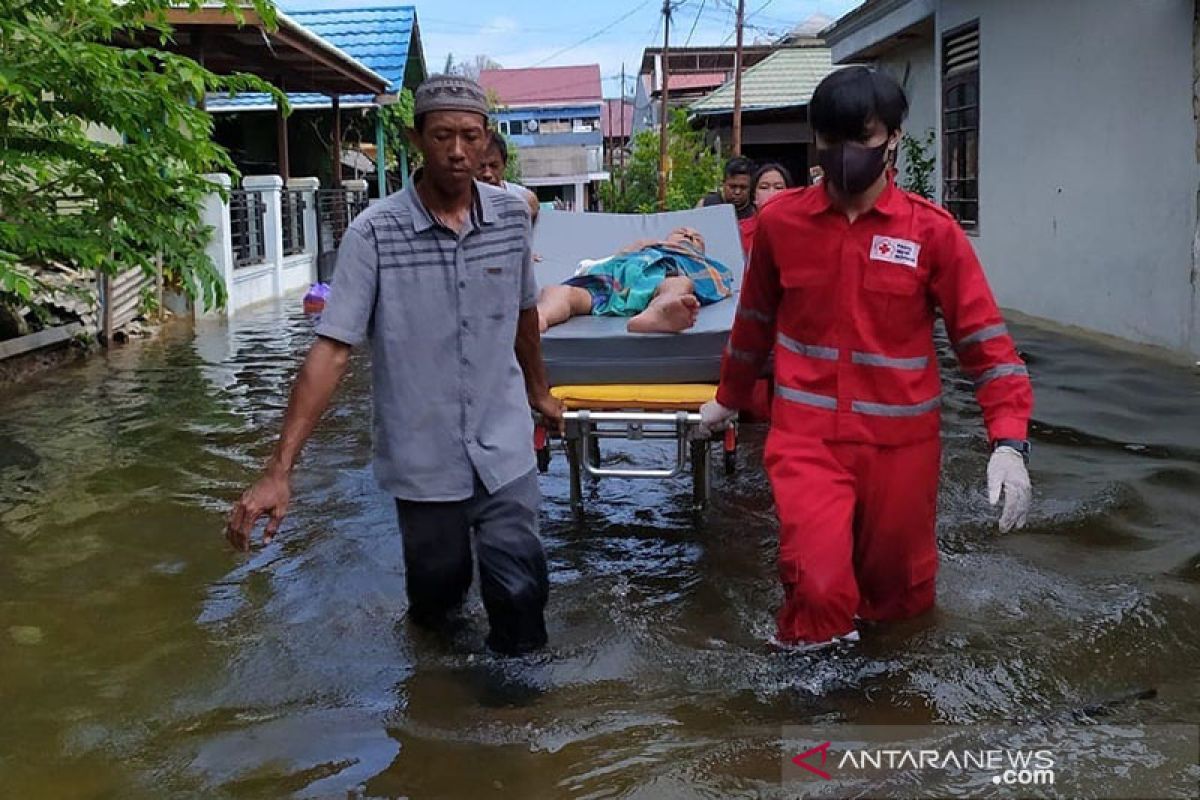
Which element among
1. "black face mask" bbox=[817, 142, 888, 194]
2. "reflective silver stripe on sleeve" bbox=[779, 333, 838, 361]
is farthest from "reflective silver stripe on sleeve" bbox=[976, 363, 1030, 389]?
"black face mask" bbox=[817, 142, 888, 194]

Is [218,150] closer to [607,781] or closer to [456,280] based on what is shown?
[456,280]

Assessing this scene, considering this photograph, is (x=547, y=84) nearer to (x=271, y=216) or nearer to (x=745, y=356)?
(x=271, y=216)

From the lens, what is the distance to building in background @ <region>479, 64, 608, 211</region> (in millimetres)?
46219

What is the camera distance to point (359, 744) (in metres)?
3.40

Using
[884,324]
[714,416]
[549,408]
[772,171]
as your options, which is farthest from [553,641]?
[772,171]

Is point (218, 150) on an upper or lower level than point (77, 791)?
upper

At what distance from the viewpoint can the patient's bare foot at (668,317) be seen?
15.8 feet

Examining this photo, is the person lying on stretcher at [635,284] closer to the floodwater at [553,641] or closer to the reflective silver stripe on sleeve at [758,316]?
the floodwater at [553,641]

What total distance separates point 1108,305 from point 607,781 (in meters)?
8.24

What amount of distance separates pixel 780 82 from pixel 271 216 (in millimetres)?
12933

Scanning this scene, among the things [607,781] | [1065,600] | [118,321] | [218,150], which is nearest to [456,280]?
[607,781]

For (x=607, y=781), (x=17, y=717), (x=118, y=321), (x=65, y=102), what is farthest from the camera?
(x=118, y=321)

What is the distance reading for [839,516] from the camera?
335 centimetres

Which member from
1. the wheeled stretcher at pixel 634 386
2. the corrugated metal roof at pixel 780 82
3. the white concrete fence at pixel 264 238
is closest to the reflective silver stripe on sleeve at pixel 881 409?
the wheeled stretcher at pixel 634 386
